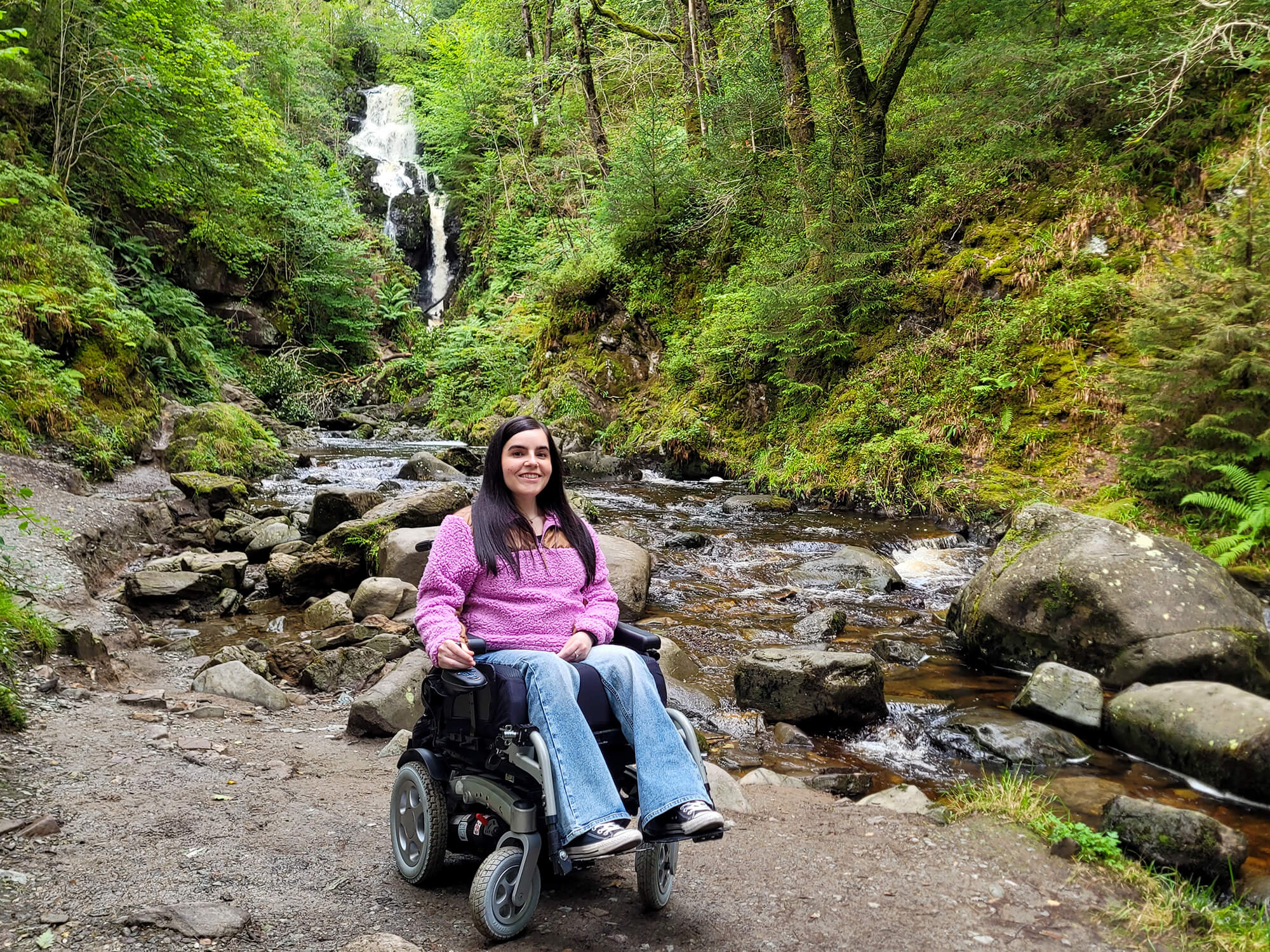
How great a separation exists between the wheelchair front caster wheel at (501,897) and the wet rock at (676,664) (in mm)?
3569

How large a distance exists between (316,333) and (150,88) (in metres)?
12.1

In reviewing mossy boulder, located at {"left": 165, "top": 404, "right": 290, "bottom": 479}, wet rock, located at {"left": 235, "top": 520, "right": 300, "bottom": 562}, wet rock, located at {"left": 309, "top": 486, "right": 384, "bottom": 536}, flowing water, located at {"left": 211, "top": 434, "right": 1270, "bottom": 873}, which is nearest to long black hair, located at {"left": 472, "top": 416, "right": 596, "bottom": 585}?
flowing water, located at {"left": 211, "top": 434, "right": 1270, "bottom": 873}

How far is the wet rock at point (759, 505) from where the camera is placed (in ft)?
39.7

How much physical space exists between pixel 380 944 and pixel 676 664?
4.09m

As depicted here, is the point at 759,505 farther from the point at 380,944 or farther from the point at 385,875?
the point at 380,944

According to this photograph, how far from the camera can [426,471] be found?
1443 cm

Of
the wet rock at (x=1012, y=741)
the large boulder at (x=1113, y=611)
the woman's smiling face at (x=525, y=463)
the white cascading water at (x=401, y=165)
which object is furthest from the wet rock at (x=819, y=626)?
the white cascading water at (x=401, y=165)

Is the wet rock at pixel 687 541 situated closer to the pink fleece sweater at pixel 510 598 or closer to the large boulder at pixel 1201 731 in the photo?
the large boulder at pixel 1201 731

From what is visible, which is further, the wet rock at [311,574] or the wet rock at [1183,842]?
the wet rock at [311,574]

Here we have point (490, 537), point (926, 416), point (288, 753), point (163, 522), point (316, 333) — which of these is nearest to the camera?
point (490, 537)

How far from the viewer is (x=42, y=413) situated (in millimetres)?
10453

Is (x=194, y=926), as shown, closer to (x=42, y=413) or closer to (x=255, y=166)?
(x=42, y=413)

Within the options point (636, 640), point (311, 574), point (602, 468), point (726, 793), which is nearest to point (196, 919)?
point (636, 640)

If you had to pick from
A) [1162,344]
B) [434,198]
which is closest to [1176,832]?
[1162,344]
